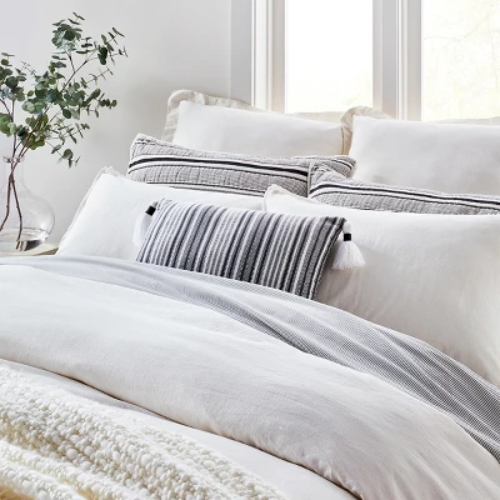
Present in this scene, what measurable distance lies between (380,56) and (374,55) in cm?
2

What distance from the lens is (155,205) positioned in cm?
213

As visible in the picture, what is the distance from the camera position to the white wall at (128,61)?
10.1 feet

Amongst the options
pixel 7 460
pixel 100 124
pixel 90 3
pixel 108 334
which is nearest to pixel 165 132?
pixel 100 124

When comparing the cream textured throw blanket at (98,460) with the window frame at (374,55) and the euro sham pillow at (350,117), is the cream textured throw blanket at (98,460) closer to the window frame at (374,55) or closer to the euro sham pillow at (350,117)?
the euro sham pillow at (350,117)

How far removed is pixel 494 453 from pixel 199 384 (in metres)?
0.51

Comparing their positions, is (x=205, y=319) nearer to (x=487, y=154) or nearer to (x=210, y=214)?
(x=210, y=214)

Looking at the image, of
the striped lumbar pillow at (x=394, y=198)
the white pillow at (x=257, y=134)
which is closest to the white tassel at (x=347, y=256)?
the striped lumbar pillow at (x=394, y=198)

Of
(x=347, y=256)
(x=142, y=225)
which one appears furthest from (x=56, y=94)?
(x=347, y=256)

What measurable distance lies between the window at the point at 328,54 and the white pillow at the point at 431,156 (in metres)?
0.49

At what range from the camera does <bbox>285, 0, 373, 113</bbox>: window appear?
288cm

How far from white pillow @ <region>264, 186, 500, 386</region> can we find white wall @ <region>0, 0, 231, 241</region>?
1.44m

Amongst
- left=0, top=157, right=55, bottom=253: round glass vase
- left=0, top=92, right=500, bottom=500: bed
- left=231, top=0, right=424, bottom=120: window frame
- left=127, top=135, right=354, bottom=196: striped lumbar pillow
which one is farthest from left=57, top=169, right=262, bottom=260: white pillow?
left=231, top=0, right=424, bottom=120: window frame

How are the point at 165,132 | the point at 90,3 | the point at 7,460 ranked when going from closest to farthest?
1. the point at 7,460
2. the point at 165,132
3. the point at 90,3

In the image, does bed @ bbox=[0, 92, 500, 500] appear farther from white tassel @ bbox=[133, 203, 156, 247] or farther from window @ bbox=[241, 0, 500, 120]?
window @ bbox=[241, 0, 500, 120]
